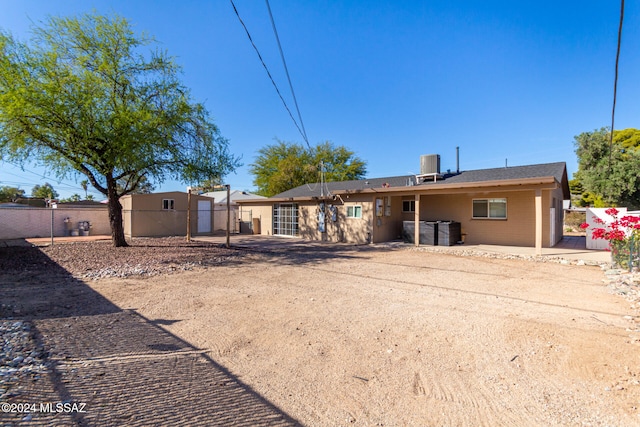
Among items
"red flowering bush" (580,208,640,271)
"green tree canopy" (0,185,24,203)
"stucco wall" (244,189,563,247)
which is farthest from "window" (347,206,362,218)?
"green tree canopy" (0,185,24,203)

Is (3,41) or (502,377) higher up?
(3,41)

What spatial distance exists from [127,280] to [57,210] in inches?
567

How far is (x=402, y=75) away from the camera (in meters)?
14.3

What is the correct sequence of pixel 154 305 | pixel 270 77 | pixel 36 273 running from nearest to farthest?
pixel 154 305 → pixel 36 273 → pixel 270 77

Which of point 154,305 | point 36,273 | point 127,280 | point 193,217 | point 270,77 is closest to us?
point 154,305

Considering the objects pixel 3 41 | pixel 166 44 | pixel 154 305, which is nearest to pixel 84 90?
pixel 3 41

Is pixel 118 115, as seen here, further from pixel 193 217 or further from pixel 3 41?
pixel 193 217

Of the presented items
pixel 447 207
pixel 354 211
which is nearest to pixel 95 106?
pixel 354 211

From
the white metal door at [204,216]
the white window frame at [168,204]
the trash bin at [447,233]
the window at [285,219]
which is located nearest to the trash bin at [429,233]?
the trash bin at [447,233]

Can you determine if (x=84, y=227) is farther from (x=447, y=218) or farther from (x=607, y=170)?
(x=607, y=170)

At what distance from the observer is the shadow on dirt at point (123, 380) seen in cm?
220

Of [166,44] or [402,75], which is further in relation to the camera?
[402,75]

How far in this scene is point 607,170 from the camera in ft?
62.7

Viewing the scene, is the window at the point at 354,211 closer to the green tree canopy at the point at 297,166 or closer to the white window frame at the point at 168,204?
the white window frame at the point at 168,204
